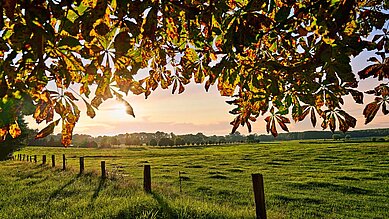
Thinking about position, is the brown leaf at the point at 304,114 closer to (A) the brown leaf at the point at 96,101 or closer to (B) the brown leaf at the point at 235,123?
(B) the brown leaf at the point at 235,123

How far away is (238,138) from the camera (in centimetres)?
15975

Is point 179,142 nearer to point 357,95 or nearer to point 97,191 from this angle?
point 97,191

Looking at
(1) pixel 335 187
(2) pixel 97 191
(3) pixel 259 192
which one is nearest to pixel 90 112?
(3) pixel 259 192

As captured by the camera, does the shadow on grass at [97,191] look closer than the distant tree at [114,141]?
Yes

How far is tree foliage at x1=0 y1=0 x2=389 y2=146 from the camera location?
1.60 meters

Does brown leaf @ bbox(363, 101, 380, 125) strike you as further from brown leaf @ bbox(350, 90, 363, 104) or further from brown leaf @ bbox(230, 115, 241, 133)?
brown leaf @ bbox(230, 115, 241, 133)

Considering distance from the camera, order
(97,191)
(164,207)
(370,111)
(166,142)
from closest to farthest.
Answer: (370,111)
(164,207)
(97,191)
(166,142)

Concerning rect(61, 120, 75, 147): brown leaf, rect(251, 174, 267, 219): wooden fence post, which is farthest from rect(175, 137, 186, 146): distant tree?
rect(61, 120, 75, 147): brown leaf

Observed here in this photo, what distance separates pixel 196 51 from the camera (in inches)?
119

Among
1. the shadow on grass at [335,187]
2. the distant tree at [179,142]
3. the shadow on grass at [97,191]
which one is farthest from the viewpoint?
the distant tree at [179,142]

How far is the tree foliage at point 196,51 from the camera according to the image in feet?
5.26

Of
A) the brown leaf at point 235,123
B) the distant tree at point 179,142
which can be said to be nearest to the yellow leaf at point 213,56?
the brown leaf at point 235,123

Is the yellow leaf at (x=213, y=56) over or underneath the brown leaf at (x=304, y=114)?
over

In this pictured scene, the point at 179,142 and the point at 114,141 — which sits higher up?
the point at 114,141
